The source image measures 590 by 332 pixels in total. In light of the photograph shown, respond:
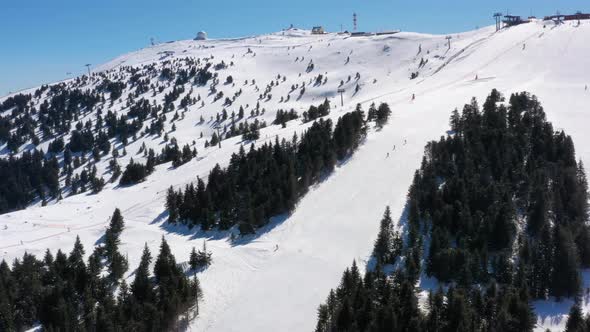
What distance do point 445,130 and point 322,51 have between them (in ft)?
407

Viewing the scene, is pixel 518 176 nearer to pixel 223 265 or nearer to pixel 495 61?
pixel 223 265

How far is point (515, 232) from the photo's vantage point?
40344 mm

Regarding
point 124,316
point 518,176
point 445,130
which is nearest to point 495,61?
point 445,130

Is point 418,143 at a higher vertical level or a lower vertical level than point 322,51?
lower

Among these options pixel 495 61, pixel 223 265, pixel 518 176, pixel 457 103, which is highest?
pixel 495 61

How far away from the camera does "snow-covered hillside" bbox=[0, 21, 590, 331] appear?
1479 inches

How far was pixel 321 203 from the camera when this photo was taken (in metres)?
52.8

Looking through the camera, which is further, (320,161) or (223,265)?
(320,161)

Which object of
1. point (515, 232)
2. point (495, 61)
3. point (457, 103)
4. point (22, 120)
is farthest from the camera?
point (22, 120)

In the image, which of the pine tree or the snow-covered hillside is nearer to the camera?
→ the snow-covered hillside

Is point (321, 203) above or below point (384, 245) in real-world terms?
above

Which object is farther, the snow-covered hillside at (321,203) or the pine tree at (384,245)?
the pine tree at (384,245)

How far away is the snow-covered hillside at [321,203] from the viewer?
37562mm

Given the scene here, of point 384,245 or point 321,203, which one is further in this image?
point 321,203
